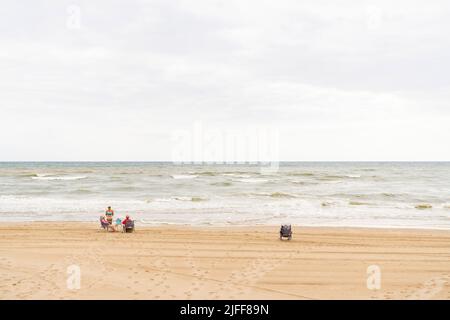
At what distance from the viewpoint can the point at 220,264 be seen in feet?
37.4

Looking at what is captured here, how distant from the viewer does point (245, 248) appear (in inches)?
534

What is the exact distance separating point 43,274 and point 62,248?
327 cm

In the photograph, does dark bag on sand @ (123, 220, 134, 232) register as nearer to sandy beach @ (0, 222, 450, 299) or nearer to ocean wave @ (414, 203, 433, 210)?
sandy beach @ (0, 222, 450, 299)

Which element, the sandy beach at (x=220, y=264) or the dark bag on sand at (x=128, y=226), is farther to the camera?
the dark bag on sand at (x=128, y=226)

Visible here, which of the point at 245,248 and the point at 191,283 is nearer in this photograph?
the point at 191,283

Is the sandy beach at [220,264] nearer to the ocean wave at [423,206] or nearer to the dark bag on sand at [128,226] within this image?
the dark bag on sand at [128,226]

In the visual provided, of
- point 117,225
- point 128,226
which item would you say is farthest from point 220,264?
point 117,225

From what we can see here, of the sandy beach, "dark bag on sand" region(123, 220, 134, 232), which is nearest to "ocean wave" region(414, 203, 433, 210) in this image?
the sandy beach

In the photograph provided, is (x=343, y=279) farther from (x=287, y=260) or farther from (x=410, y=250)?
(x=410, y=250)

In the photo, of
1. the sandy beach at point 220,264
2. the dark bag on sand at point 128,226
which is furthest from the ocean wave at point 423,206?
the dark bag on sand at point 128,226

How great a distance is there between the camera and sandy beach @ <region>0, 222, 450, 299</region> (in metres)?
8.98

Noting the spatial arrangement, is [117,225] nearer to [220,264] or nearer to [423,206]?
[220,264]

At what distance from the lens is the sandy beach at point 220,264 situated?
29.5ft

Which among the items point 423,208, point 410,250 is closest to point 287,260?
point 410,250
